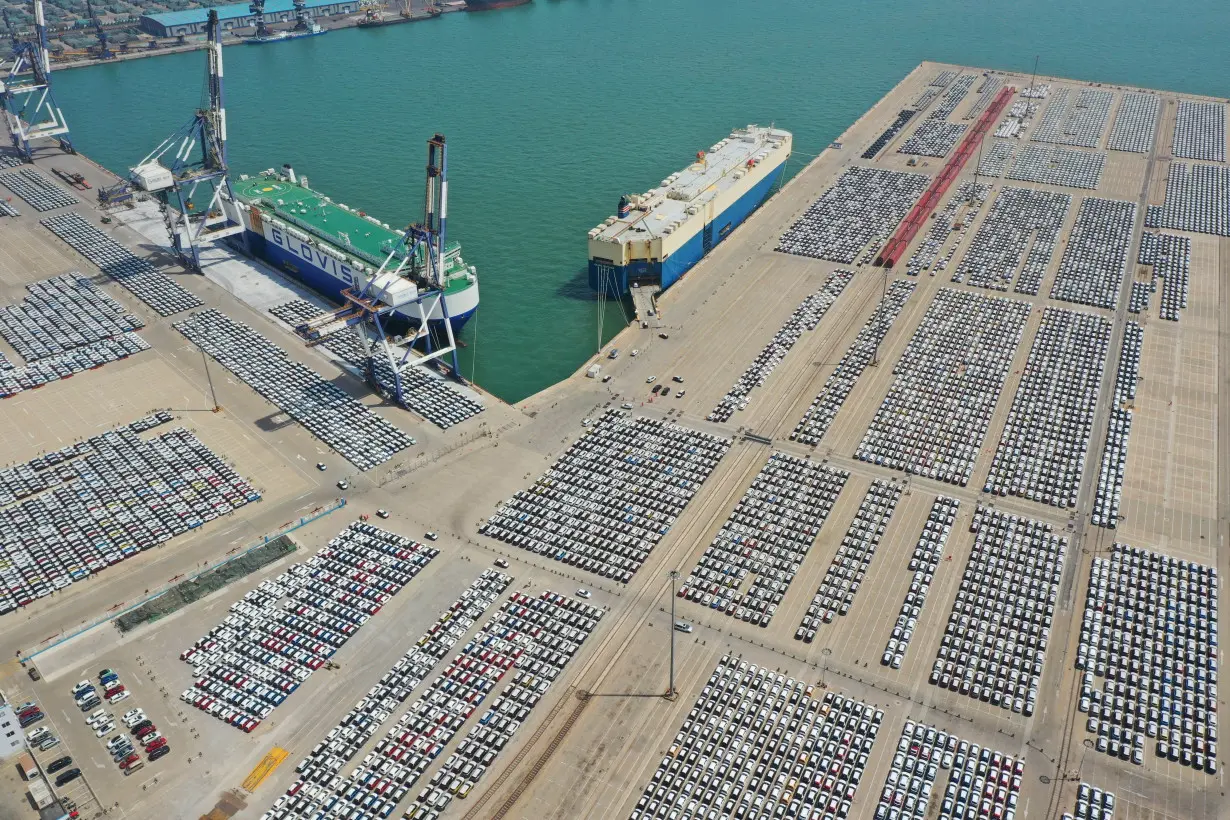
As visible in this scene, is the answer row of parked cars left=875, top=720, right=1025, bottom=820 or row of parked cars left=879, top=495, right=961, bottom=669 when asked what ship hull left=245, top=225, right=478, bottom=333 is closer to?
row of parked cars left=879, top=495, right=961, bottom=669

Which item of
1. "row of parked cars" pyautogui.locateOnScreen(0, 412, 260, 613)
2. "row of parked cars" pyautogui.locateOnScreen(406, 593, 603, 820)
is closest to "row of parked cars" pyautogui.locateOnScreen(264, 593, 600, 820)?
"row of parked cars" pyautogui.locateOnScreen(406, 593, 603, 820)

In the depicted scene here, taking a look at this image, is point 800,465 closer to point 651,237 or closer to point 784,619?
point 784,619

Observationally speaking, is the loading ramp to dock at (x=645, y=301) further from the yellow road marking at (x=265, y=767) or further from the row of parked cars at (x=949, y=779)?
the yellow road marking at (x=265, y=767)

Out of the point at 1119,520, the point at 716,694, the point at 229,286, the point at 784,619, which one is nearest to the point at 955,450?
the point at 1119,520

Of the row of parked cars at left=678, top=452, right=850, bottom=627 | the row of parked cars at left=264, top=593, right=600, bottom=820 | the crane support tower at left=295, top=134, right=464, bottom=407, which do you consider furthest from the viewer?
the crane support tower at left=295, top=134, right=464, bottom=407

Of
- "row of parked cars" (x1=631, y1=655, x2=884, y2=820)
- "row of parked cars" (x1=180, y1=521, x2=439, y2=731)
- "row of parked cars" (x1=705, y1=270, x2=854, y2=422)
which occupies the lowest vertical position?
"row of parked cars" (x1=631, y1=655, x2=884, y2=820)

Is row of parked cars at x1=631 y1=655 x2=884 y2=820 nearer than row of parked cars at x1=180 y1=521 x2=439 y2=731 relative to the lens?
Yes

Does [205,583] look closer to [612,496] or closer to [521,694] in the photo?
[521,694]
